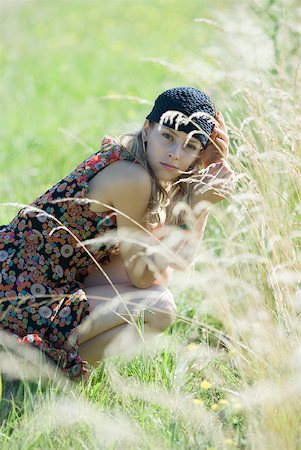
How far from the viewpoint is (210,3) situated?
1043 cm

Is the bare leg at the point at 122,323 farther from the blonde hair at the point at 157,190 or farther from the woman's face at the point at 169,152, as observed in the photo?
the woman's face at the point at 169,152

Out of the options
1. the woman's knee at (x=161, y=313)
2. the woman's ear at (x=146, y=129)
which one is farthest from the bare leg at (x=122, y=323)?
the woman's ear at (x=146, y=129)

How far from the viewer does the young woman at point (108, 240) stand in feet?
9.91

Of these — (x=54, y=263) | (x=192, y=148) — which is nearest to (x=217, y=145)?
(x=192, y=148)

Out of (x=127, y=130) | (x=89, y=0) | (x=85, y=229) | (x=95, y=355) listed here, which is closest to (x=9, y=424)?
(x=95, y=355)

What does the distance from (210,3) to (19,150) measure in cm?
527

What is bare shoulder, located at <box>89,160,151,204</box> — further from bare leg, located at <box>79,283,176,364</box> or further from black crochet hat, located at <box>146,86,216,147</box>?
bare leg, located at <box>79,283,176,364</box>

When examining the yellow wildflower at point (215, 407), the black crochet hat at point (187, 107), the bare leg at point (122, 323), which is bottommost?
the bare leg at point (122, 323)

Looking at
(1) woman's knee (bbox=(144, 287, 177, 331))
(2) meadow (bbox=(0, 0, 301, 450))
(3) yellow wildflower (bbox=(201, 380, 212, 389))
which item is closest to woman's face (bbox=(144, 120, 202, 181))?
(2) meadow (bbox=(0, 0, 301, 450))

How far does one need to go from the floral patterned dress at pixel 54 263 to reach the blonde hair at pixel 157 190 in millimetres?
41

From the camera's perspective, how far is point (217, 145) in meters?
3.18

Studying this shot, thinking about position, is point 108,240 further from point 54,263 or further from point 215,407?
point 215,407

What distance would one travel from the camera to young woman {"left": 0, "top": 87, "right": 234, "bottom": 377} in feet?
9.91

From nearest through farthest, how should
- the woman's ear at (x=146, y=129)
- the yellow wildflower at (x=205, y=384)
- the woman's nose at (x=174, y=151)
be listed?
the yellow wildflower at (x=205, y=384)
the woman's nose at (x=174, y=151)
the woman's ear at (x=146, y=129)
